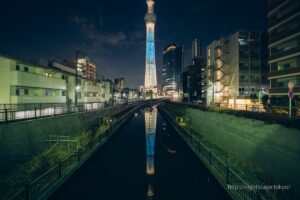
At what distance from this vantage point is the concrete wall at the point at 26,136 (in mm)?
12688

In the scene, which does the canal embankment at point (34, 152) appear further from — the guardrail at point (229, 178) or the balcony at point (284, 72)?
the balcony at point (284, 72)

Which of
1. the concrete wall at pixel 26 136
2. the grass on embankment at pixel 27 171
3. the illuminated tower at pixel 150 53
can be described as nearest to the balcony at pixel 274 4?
the concrete wall at pixel 26 136

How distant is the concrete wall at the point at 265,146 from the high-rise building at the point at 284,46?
524 inches

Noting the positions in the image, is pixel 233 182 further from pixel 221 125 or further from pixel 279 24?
pixel 279 24

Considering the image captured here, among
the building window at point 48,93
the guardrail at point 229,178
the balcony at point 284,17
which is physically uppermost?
the balcony at point 284,17

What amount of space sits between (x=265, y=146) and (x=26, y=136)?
54.9 feet

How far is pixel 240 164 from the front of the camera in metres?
14.9

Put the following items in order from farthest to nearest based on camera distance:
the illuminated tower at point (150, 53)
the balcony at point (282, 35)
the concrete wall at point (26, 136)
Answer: the illuminated tower at point (150, 53), the balcony at point (282, 35), the concrete wall at point (26, 136)

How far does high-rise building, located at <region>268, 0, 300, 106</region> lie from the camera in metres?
29.3

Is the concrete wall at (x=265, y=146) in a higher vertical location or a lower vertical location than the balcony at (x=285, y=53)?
lower

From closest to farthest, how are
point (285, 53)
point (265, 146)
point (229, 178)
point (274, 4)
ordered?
point (229, 178) → point (265, 146) → point (285, 53) → point (274, 4)

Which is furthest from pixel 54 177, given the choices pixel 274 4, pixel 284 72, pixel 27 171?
pixel 274 4

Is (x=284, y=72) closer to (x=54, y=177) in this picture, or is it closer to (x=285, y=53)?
(x=285, y=53)

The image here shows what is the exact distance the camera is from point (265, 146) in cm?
1286
